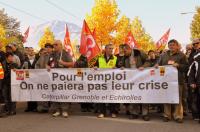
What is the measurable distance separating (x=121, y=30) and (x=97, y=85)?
101ft

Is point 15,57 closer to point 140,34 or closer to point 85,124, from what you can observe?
point 85,124

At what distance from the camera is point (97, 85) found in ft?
38.1

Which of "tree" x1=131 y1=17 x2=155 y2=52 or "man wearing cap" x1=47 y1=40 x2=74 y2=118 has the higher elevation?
"tree" x1=131 y1=17 x2=155 y2=52

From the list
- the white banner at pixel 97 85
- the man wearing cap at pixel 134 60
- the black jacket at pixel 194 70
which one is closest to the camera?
the black jacket at pixel 194 70

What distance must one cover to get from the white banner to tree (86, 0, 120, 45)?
95.0ft

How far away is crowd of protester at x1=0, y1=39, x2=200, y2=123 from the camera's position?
10727mm

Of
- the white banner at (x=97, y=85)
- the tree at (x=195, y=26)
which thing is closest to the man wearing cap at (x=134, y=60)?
the white banner at (x=97, y=85)

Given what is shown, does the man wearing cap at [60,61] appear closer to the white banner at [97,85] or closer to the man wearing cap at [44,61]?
the white banner at [97,85]

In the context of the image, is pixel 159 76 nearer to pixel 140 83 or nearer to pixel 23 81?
pixel 140 83

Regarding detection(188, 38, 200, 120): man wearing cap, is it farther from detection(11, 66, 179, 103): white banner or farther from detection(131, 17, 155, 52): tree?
detection(131, 17, 155, 52): tree

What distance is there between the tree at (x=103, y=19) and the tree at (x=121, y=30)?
19.1 inches

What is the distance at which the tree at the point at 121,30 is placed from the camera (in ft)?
138

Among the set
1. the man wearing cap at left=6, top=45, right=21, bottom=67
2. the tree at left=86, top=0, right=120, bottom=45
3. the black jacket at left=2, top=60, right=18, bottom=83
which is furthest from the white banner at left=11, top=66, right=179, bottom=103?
the tree at left=86, top=0, right=120, bottom=45

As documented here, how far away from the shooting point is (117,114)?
1212cm
